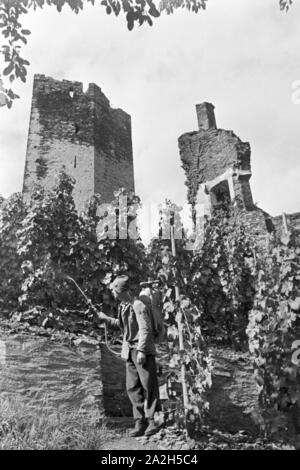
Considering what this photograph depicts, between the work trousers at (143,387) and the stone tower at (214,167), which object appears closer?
the work trousers at (143,387)

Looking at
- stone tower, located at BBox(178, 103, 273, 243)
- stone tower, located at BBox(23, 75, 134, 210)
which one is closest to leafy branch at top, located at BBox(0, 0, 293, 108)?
stone tower, located at BBox(178, 103, 273, 243)

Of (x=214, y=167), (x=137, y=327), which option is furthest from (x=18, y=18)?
(x=214, y=167)

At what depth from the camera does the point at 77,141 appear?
2019cm

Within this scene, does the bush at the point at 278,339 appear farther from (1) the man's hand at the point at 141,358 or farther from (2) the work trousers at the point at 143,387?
(1) the man's hand at the point at 141,358

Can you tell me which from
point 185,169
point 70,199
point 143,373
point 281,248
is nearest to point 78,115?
point 185,169

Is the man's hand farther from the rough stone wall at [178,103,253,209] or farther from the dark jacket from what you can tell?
the rough stone wall at [178,103,253,209]

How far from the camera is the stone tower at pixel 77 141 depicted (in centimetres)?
1933

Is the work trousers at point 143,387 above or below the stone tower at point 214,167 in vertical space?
below

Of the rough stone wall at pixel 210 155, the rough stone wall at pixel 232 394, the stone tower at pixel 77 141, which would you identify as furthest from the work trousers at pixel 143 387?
the stone tower at pixel 77 141

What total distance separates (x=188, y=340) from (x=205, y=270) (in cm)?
260

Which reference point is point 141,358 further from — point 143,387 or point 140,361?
point 143,387

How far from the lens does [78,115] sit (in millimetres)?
20797

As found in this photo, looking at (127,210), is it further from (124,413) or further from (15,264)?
(124,413)

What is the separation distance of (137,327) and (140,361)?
43 centimetres
